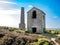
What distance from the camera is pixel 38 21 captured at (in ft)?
156

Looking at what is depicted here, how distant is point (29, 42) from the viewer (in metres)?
25.3

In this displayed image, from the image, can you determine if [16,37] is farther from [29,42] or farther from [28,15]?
[28,15]

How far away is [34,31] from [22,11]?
5.86 metres

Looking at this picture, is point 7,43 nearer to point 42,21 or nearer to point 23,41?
point 23,41

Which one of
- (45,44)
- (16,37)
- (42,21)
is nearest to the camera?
(45,44)

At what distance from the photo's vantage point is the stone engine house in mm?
47344

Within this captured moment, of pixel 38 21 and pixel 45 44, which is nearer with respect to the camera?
pixel 45 44

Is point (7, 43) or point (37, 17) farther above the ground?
point (37, 17)

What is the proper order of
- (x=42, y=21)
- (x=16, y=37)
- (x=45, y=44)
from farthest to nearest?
(x=42, y=21) < (x=16, y=37) < (x=45, y=44)

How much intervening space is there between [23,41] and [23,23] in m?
24.7

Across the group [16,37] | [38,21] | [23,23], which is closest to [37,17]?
[38,21]

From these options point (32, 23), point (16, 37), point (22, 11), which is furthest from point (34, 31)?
point (16, 37)

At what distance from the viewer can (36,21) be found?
1866 inches

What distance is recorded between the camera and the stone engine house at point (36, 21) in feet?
155
